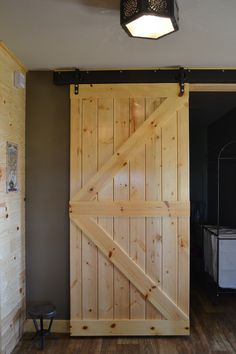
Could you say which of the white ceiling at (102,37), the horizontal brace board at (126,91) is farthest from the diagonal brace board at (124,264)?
the white ceiling at (102,37)

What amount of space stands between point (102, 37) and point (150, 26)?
629 millimetres

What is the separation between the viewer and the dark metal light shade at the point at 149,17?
1755mm

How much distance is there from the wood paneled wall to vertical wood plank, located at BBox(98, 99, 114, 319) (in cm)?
72

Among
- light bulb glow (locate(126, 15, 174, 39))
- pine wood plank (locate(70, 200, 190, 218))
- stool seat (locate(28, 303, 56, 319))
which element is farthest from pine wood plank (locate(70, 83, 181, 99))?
stool seat (locate(28, 303, 56, 319))

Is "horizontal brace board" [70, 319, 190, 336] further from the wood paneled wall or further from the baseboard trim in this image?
the wood paneled wall

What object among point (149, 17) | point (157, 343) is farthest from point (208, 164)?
point (149, 17)

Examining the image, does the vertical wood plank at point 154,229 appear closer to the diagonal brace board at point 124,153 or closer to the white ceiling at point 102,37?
the diagonal brace board at point 124,153

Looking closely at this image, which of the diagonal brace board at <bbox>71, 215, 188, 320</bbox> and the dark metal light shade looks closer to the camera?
the dark metal light shade

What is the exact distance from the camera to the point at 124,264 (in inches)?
126

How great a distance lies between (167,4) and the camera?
5.88ft

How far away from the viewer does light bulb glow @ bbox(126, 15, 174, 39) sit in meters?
1.85

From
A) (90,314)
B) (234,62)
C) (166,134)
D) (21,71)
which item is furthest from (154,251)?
(21,71)

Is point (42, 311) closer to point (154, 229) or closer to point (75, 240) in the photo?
point (75, 240)

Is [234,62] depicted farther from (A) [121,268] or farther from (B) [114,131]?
(A) [121,268]
